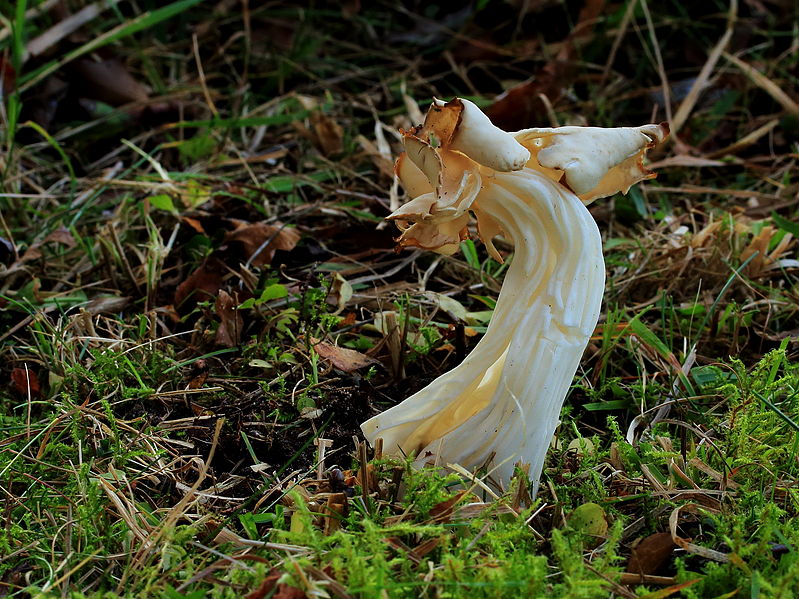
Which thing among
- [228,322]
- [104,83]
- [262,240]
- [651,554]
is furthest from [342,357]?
[104,83]

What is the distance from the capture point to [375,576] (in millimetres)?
1295

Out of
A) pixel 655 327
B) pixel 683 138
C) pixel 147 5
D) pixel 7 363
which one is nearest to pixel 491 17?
pixel 683 138

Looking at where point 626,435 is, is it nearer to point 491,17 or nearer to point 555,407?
point 555,407

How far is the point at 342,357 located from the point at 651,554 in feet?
3.05

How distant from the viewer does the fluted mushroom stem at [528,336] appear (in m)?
1.58

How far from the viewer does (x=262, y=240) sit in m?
2.69

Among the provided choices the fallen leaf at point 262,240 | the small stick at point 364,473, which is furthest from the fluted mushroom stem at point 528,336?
the fallen leaf at point 262,240

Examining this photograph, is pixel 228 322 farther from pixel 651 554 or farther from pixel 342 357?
pixel 651 554

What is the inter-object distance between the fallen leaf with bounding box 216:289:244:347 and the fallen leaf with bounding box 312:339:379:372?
0.24m

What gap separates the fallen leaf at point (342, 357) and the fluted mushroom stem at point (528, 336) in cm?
44

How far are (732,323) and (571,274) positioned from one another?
3.28ft

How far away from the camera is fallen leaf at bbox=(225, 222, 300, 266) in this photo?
2652 millimetres

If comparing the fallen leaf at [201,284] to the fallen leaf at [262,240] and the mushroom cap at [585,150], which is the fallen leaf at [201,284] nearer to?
the fallen leaf at [262,240]

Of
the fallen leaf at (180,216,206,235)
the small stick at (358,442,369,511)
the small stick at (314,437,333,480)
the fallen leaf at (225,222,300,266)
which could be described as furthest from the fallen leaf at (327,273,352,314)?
the small stick at (358,442,369,511)
